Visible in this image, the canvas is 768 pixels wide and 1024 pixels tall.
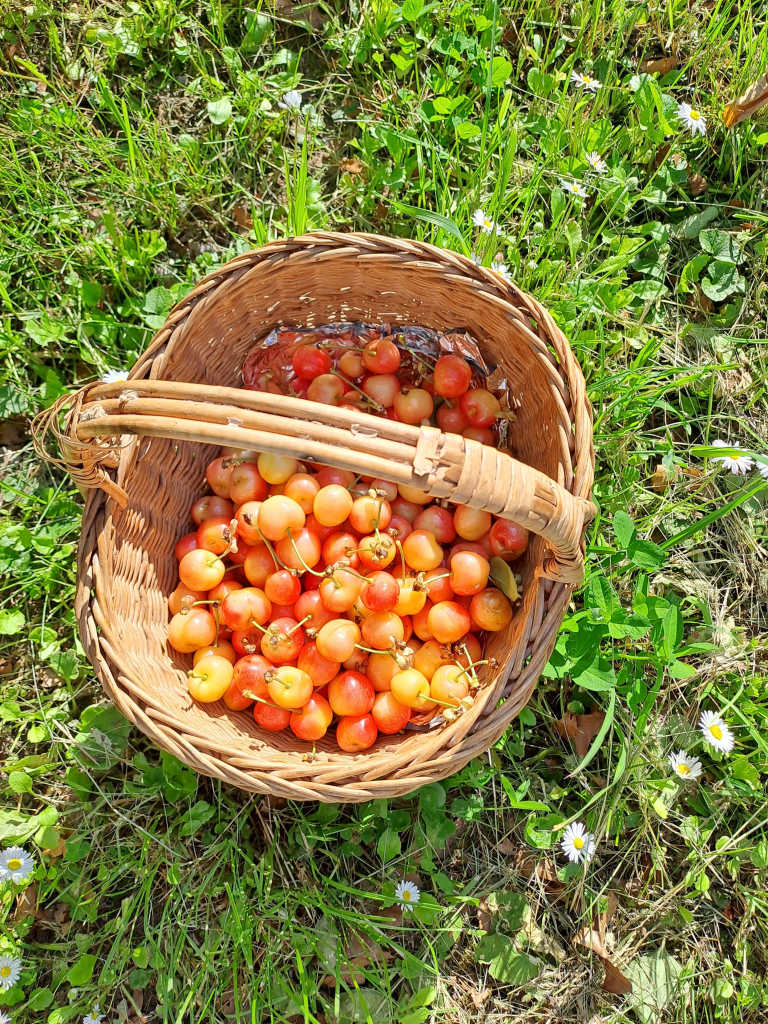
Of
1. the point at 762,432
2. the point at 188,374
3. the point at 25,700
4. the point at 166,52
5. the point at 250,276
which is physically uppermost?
the point at 166,52

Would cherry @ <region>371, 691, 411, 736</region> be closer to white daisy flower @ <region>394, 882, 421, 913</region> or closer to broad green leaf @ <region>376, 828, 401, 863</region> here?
broad green leaf @ <region>376, 828, 401, 863</region>

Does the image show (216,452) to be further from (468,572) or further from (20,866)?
(20,866)

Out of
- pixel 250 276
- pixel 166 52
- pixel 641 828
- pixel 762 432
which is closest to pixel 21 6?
pixel 166 52

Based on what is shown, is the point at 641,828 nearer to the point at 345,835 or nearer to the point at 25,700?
the point at 345,835

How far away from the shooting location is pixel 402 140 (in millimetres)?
2775

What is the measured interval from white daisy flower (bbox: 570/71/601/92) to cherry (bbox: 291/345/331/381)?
1639 mm

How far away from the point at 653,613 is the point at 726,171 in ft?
6.31

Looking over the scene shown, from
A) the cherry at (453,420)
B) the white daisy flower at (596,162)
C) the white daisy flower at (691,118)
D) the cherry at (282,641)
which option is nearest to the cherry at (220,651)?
the cherry at (282,641)

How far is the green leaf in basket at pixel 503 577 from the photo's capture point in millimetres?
2072

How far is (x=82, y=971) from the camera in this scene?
223 cm

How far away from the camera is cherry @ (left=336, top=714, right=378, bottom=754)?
78.6 inches

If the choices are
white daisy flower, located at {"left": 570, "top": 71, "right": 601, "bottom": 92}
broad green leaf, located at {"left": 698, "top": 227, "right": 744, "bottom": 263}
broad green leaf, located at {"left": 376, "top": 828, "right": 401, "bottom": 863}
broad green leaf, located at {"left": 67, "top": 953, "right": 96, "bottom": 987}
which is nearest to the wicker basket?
broad green leaf, located at {"left": 376, "top": 828, "right": 401, "bottom": 863}

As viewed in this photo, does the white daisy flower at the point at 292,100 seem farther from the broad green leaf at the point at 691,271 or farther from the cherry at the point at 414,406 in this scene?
the broad green leaf at the point at 691,271

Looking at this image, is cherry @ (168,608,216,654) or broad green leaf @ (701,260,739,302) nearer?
cherry @ (168,608,216,654)
